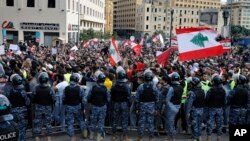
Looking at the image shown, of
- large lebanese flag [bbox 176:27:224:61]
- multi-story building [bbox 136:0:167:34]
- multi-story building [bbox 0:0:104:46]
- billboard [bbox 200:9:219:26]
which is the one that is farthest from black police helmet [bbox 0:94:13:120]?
multi-story building [bbox 136:0:167:34]

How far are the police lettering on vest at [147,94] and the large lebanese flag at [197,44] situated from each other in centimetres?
278

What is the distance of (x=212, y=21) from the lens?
8644cm

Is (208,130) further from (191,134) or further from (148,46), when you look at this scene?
(148,46)

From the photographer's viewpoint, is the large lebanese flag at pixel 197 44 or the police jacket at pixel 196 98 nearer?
the police jacket at pixel 196 98

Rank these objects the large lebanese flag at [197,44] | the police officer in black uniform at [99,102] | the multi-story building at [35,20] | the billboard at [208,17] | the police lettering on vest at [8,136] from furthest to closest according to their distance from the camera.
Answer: the billboard at [208,17]
the multi-story building at [35,20]
the large lebanese flag at [197,44]
the police officer in black uniform at [99,102]
the police lettering on vest at [8,136]

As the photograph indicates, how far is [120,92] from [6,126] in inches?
157

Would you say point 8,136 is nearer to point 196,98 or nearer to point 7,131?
point 7,131

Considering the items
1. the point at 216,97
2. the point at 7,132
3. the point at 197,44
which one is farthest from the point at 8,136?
the point at 197,44

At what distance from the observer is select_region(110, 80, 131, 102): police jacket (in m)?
9.32

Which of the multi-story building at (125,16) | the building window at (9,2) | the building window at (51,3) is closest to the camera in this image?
the building window at (9,2)

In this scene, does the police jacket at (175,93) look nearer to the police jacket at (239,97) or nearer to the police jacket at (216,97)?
the police jacket at (216,97)

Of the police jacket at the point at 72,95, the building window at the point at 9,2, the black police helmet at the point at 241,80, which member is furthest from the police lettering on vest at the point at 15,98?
the building window at the point at 9,2

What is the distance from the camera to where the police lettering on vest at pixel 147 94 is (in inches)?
363

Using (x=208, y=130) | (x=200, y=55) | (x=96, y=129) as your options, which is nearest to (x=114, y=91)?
(x=96, y=129)
